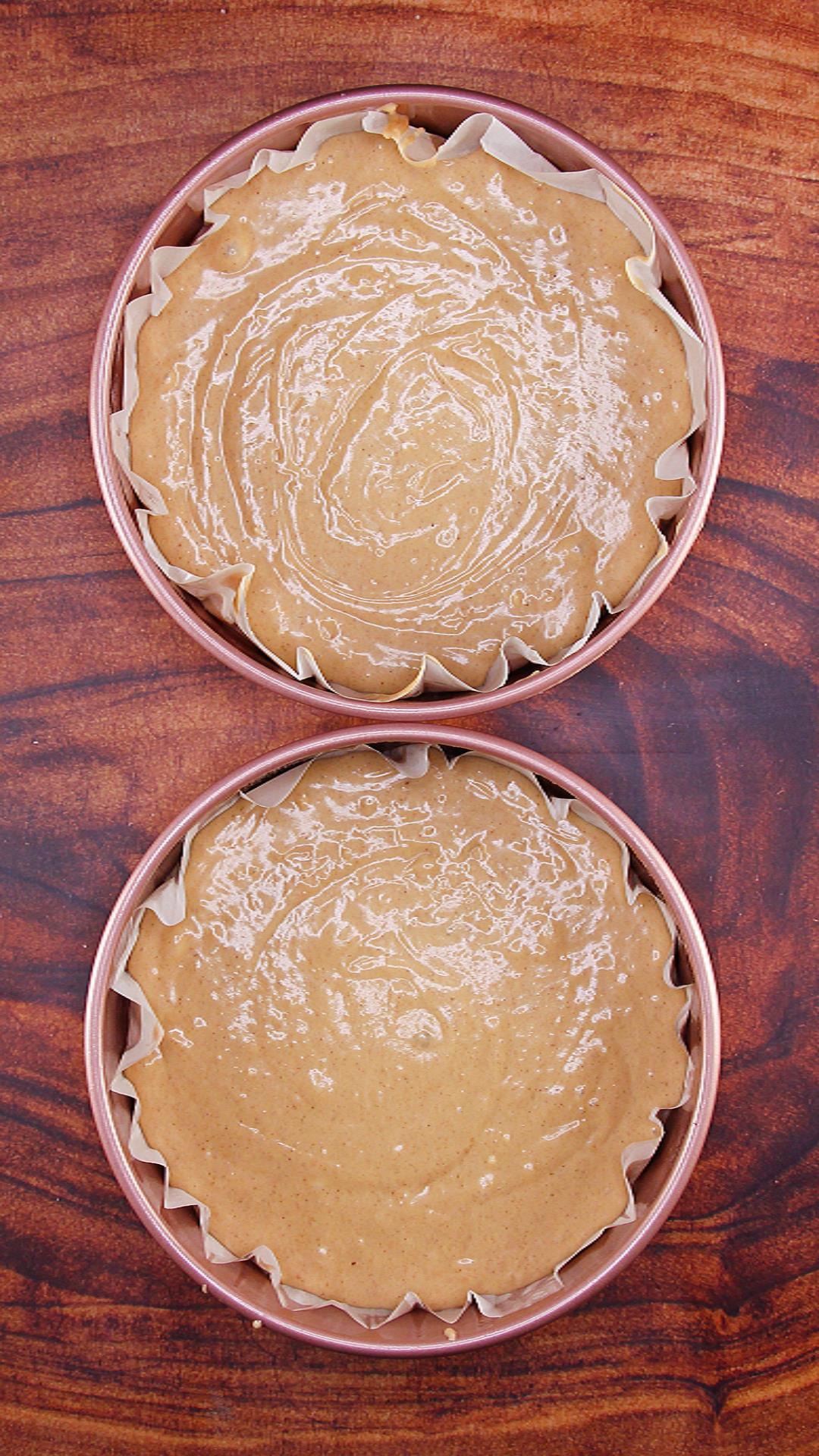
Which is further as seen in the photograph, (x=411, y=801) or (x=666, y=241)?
(x=411, y=801)

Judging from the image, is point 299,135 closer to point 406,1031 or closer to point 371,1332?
point 406,1031

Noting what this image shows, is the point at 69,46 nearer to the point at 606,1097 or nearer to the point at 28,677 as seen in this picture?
the point at 28,677

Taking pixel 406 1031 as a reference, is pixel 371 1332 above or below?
below

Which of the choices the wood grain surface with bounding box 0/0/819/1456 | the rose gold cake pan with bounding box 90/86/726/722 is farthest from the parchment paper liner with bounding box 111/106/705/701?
the wood grain surface with bounding box 0/0/819/1456

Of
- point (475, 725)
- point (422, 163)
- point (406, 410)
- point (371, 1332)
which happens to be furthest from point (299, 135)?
point (371, 1332)

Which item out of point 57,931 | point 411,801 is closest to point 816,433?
point 411,801

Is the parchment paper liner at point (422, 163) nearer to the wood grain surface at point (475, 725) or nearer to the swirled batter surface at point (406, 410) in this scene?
the swirled batter surface at point (406, 410)
